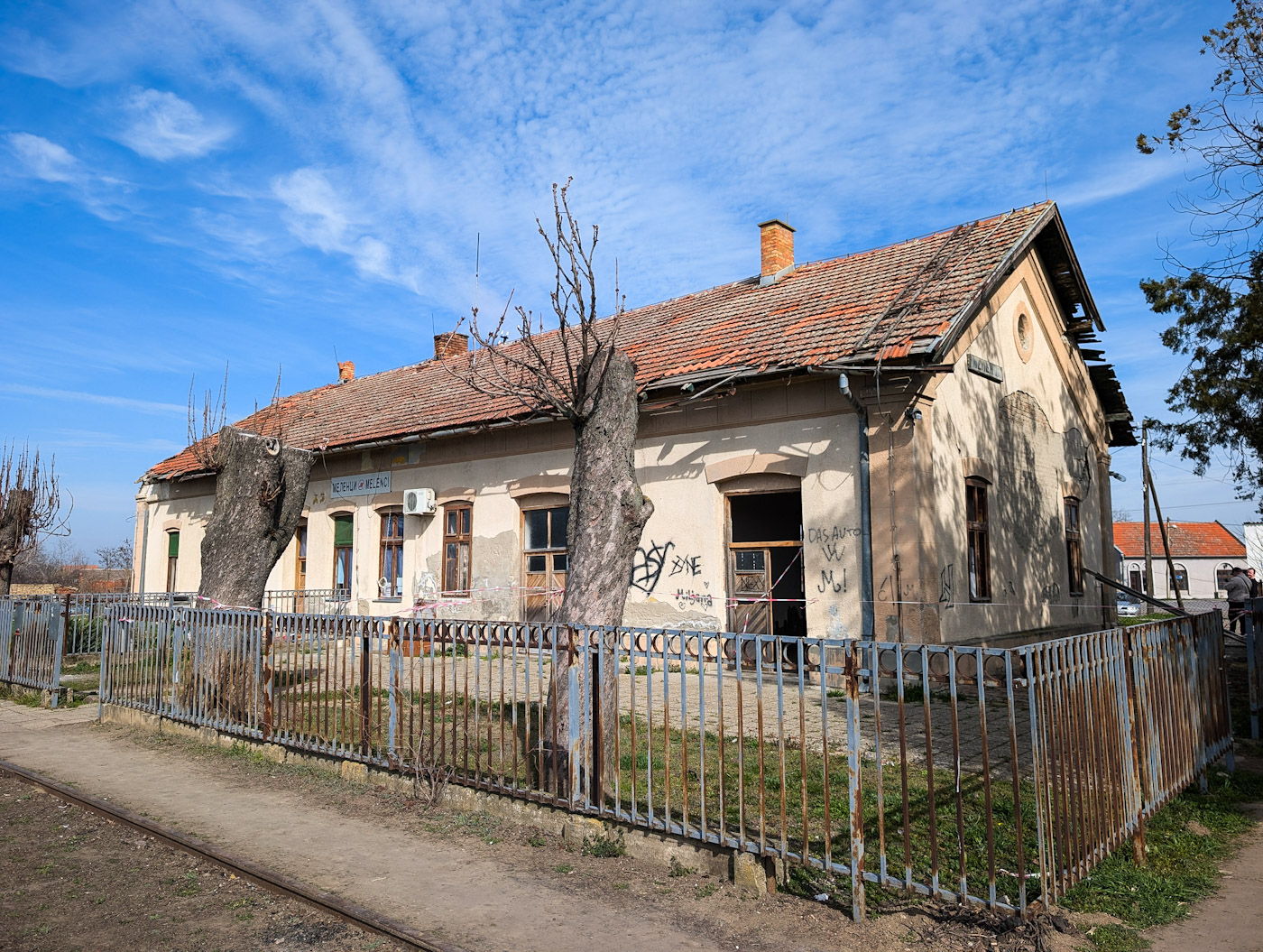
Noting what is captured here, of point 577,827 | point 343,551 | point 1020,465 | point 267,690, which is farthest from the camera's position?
point 343,551

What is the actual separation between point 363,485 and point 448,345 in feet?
20.7

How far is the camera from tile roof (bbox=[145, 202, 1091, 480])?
1139 cm

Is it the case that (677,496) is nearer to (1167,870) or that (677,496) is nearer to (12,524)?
(1167,870)

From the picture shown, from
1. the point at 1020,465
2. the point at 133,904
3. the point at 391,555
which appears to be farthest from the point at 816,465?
the point at 391,555

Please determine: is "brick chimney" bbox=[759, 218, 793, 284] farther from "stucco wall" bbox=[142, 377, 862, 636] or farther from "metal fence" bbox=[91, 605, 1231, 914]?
"metal fence" bbox=[91, 605, 1231, 914]

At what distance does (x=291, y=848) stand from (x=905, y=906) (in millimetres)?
3616

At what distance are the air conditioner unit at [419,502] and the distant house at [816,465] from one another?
4cm

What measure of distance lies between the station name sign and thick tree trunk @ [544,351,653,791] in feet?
39.3

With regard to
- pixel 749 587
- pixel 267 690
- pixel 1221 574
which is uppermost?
pixel 1221 574

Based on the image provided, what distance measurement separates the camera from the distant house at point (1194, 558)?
51.7 meters

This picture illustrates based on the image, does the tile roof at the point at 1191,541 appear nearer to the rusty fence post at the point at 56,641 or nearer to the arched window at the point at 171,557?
the arched window at the point at 171,557

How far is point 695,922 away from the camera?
421 cm

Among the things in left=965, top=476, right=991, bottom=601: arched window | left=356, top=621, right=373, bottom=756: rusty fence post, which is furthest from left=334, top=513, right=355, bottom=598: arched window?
left=965, top=476, right=991, bottom=601: arched window

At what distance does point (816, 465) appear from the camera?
11609 millimetres
